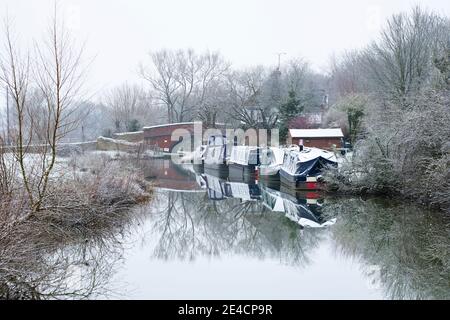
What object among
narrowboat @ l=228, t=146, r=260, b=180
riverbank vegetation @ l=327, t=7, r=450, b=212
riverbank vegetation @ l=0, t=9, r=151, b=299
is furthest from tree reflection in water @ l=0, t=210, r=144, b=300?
narrowboat @ l=228, t=146, r=260, b=180

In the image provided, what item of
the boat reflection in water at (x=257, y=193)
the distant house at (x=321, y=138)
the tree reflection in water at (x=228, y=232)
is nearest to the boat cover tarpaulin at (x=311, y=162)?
the boat reflection in water at (x=257, y=193)

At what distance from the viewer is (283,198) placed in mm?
14680

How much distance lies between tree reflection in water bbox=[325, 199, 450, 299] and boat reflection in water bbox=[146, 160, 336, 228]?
643mm

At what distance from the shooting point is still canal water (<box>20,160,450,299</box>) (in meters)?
5.88

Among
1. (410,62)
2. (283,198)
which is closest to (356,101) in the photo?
(410,62)

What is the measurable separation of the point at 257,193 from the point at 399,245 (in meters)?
8.26

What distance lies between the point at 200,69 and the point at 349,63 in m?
13.4

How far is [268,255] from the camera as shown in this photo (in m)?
7.70

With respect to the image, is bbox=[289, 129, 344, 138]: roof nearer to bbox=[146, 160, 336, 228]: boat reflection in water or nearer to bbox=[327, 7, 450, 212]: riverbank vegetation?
bbox=[327, 7, 450, 212]: riverbank vegetation

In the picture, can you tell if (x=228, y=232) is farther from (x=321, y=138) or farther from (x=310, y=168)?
(x=321, y=138)

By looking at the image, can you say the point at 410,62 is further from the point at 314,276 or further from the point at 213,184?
the point at 314,276

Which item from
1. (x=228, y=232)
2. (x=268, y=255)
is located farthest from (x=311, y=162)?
(x=268, y=255)

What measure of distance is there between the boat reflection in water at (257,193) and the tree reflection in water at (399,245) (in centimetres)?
64

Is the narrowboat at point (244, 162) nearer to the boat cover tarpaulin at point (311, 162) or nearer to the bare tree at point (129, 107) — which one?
the boat cover tarpaulin at point (311, 162)
